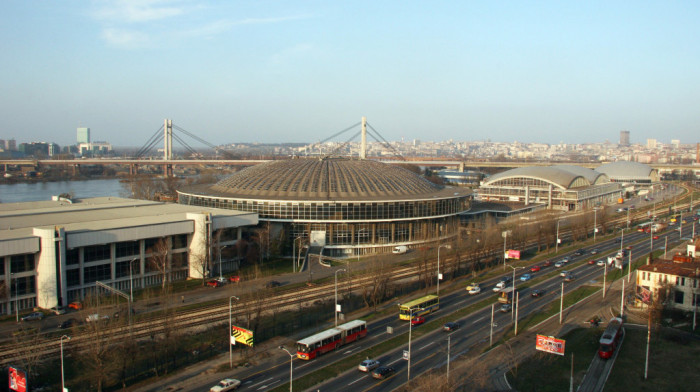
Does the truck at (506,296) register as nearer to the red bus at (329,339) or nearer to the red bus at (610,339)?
the red bus at (610,339)

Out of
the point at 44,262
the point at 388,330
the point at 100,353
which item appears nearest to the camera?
the point at 100,353

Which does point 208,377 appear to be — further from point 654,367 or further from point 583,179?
point 583,179

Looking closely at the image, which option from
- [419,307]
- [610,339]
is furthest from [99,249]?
[610,339]

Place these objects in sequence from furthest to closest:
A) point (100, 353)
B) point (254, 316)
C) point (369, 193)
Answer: point (369, 193) < point (254, 316) < point (100, 353)

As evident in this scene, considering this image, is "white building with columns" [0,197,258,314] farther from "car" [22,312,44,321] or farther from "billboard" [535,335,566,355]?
"billboard" [535,335,566,355]

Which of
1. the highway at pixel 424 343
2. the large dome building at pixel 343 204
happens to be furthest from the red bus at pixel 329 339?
the large dome building at pixel 343 204

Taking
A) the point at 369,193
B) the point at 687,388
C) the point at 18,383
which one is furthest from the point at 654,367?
the point at 369,193

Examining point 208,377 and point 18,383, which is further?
point 208,377
